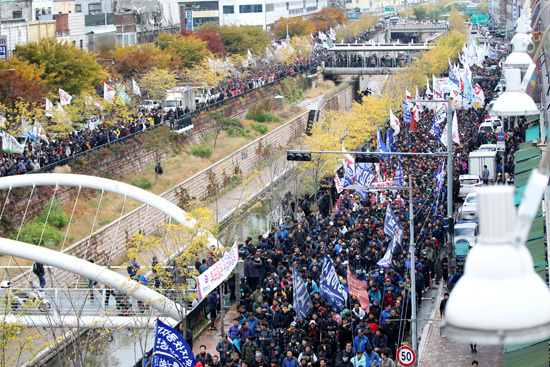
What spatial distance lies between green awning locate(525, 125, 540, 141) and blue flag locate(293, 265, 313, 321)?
74.2 ft

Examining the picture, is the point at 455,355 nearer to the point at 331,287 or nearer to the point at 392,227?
the point at 331,287

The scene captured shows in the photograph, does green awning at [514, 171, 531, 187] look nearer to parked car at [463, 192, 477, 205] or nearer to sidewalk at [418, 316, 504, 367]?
parked car at [463, 192, 477, 205]

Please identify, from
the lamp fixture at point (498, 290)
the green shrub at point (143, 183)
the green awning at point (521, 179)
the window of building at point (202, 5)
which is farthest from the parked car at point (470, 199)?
the window of building at point (202, 5)

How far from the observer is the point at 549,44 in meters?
37.4

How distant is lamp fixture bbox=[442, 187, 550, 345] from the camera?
12.2 ft

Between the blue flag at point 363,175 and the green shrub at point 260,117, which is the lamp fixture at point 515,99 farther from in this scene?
the green shrub at point 260,117

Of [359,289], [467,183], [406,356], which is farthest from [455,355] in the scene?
[467,183]

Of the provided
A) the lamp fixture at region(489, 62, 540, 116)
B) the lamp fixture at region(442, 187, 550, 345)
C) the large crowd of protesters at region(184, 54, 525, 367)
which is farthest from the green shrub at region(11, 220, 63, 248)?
the lamp fixture at region(442, 187, 550, 345)

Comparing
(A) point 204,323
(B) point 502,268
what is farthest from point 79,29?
(B) point 502,268

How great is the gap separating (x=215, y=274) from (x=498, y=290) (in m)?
15.7

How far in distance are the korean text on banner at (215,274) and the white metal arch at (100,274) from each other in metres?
2.33

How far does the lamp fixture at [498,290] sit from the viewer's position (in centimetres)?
371

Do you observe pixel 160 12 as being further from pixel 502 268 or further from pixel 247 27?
pixel 502 268

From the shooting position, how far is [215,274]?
62.7 feet
